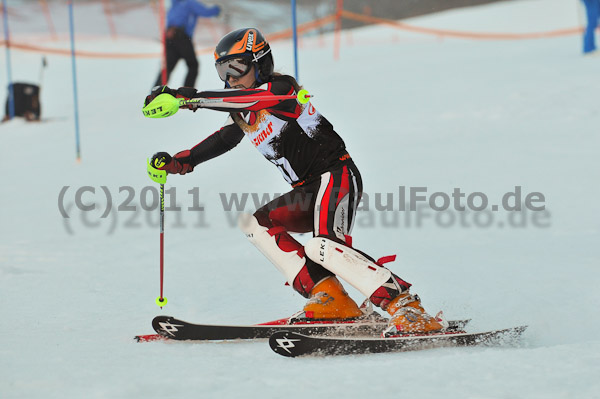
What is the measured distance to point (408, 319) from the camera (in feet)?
11.2

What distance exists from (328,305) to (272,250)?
422 mm

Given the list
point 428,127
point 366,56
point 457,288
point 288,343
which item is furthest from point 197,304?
point 366,56

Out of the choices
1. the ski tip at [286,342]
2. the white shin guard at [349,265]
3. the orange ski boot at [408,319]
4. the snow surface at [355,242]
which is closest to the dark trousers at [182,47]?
the snow surface at [355,242]

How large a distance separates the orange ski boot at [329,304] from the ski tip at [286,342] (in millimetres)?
370

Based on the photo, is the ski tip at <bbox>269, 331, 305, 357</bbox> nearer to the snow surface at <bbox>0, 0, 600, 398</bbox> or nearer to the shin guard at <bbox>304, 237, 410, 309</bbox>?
the snow surface at <bbox>0, 0, 600, 398</bbox>

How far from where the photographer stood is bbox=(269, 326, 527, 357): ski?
3238 millimetres

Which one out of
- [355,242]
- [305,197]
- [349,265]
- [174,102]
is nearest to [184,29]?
[355,242]

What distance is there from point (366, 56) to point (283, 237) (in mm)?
13251

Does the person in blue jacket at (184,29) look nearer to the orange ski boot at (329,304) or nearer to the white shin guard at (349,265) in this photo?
the orange ski boot at (329,304)

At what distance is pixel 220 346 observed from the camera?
137 inches

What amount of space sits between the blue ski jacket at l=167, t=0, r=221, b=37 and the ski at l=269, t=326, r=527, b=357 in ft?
26.0

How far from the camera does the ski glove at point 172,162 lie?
12.1 feet

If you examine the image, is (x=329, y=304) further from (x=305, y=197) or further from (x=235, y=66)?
(x=235, y=66)

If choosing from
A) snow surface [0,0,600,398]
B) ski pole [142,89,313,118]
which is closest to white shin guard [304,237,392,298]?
snow surface [0,0,600,398]
